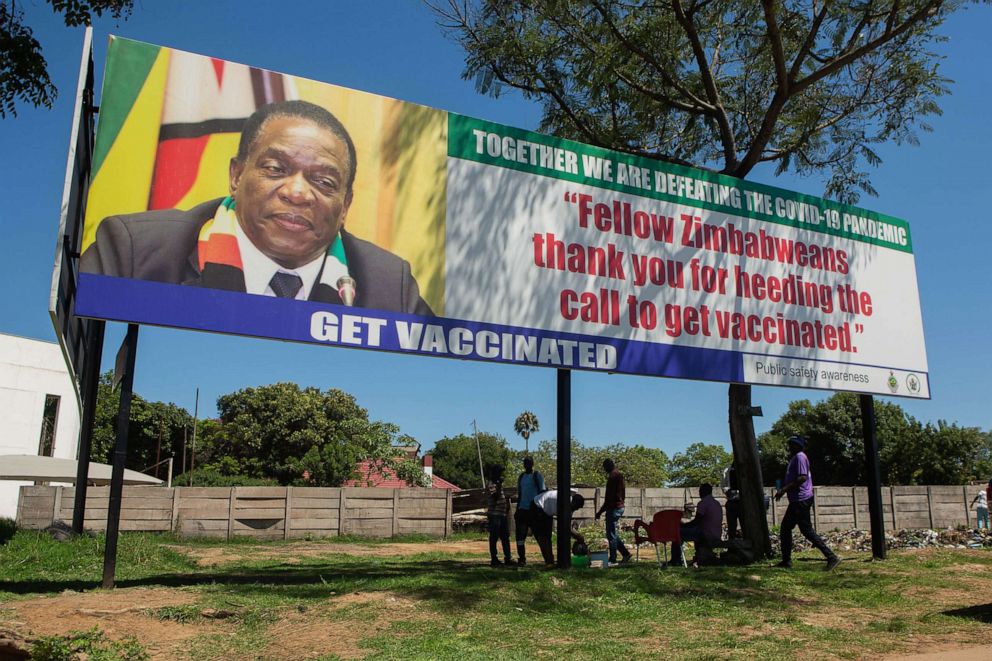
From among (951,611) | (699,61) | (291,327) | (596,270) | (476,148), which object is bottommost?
(951,611)

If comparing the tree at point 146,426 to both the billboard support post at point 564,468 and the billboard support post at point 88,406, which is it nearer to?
the billboard support post at point 88,406

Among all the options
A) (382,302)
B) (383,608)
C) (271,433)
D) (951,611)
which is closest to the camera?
(383,608)

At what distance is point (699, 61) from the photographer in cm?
1382

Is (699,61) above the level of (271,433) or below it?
above

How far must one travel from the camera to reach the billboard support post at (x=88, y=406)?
9.33m

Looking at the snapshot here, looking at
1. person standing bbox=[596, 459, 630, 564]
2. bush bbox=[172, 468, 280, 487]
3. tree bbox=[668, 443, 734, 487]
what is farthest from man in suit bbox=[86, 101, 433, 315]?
tree bbox=[668, 443, 734, 487]

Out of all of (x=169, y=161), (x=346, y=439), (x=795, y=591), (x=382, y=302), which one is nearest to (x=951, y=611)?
(x=795, y=591)

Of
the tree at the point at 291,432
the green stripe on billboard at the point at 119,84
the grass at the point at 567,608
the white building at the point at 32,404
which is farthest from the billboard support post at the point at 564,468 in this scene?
the tree at the point at 291,432

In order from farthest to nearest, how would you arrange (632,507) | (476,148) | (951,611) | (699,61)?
1. (632,507)
2. (699,61)
3. (476,148)
4. (951,611)

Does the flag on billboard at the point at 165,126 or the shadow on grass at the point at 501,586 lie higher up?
the flag on billboard at the point at 165,126

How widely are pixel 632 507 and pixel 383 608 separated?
16.2 meters

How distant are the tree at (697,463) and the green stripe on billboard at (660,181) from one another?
2503 inches

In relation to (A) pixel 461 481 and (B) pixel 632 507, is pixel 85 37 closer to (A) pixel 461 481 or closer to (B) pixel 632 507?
(B) pixel 632 507

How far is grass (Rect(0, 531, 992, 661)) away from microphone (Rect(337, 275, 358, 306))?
3104 millimetres
